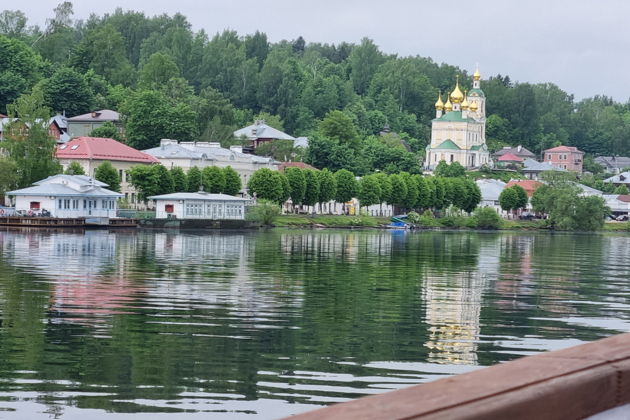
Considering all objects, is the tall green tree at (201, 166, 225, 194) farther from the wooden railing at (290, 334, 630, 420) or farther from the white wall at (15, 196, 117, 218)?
the wooden railing at (290, 334, 630, 420)

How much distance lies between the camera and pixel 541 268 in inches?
2078

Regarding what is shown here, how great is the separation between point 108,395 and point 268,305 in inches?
562

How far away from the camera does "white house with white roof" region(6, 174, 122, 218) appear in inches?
3612

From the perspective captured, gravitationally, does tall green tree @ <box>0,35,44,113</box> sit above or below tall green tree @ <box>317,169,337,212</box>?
above

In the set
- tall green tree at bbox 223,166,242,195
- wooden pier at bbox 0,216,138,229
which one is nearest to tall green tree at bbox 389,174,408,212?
tall green tree at bbox 223,166,242,195

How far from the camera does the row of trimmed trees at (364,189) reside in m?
117

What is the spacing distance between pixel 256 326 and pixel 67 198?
70443 mm

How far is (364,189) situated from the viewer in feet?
431

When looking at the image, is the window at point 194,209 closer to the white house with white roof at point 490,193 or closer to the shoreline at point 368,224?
the shoreline at point 368,224

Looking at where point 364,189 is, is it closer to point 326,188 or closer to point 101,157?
point 326,188

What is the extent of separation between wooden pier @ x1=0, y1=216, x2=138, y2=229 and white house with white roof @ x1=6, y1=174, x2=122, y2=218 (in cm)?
123

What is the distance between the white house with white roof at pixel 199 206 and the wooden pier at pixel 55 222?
801 centimetres

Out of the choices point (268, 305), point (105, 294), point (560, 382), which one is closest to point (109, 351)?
point (268, 305)

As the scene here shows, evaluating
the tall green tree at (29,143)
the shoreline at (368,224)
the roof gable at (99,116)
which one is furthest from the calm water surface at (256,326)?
the roof gable at (99,116)
